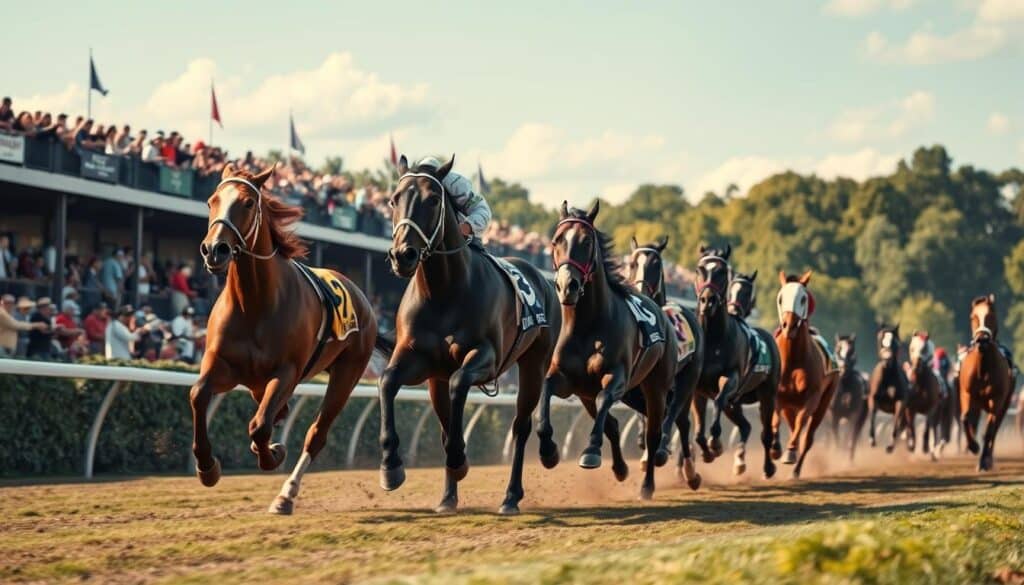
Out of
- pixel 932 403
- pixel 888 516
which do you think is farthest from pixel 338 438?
pixel 932 403

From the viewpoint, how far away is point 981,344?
16.1m

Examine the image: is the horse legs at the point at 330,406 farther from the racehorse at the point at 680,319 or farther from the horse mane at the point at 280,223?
the racehorse at the point at 680,319

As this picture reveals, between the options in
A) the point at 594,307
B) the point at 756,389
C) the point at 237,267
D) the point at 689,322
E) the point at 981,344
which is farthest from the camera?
the point at 981,344

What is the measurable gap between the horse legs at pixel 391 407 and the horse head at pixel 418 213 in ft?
1.78

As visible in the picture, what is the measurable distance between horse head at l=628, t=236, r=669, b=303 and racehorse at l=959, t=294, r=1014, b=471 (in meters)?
5.54

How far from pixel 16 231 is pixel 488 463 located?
7.28m

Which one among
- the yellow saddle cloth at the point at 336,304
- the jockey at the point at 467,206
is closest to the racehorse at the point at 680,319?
the jockey at the point at 467,206

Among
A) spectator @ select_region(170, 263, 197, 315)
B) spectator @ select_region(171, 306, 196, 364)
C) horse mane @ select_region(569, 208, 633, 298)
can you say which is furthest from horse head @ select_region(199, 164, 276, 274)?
spectator @ select_region(170, 263, 197, 315)

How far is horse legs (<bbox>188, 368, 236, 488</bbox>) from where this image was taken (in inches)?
293

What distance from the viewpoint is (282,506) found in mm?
7902

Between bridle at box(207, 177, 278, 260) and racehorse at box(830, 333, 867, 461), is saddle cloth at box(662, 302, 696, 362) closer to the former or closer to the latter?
bridle at box(207, 177, 278, 260)

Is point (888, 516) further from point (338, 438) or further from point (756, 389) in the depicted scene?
point (338, 438)

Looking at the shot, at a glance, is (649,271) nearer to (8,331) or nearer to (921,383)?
(8,331)

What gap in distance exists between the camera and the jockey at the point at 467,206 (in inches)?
329
